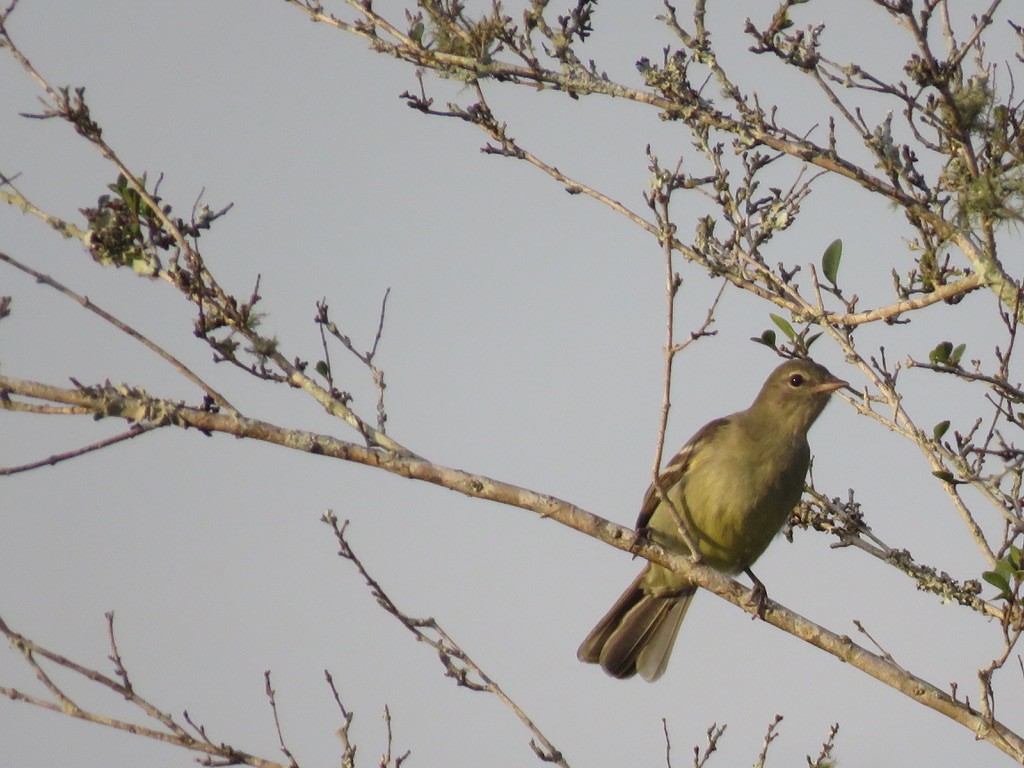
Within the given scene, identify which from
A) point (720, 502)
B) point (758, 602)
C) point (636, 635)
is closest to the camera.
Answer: point (758, 602)

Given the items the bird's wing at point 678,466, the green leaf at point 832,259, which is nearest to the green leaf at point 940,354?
the green leaf at point 832,259

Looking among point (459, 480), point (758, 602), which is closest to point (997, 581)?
point (758, 602)

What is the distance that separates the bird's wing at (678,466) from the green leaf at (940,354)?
2.53 meters

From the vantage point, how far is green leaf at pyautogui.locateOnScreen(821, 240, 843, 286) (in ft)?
22.0

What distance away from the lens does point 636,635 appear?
8836mm

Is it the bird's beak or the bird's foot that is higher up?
the bird's beak

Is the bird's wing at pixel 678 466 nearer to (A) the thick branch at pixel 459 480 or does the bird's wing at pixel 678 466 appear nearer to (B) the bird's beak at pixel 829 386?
(B) the bird's beak at pixel 829 386

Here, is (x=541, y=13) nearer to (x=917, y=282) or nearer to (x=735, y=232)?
(x=735, y=232)

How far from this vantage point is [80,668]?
505 centimetres

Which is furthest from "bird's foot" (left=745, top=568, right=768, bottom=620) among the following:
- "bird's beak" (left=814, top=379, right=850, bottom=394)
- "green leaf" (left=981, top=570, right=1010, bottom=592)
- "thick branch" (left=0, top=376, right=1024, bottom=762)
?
"bird's beak" (left=814, top=379, right=850, bottom=394)

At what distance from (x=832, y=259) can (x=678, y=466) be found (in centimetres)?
251

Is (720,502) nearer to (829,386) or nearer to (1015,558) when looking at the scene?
(829,386)

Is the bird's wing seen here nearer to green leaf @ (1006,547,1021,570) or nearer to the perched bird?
the perched bird

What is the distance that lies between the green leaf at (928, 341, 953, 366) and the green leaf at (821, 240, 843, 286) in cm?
86
